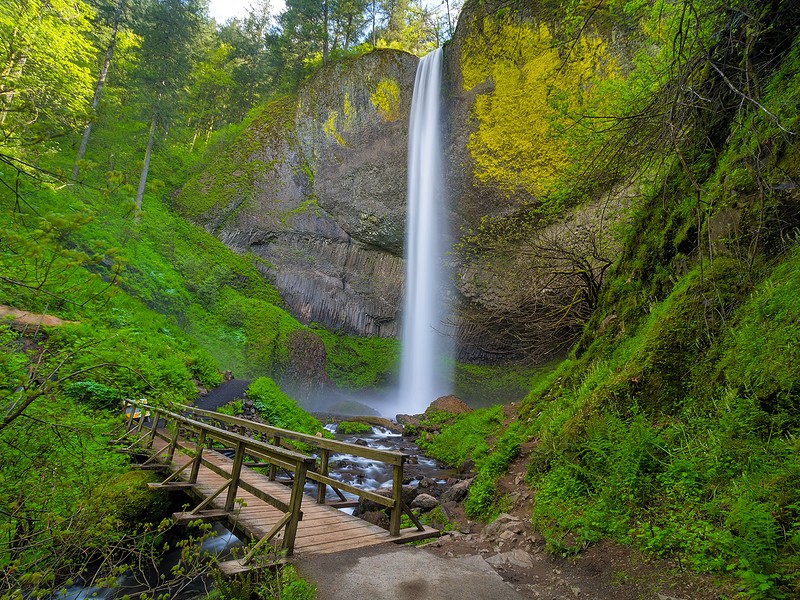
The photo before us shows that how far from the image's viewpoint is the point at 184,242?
24141mm

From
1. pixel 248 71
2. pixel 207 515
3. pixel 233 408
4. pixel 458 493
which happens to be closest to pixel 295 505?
pixel 207 515

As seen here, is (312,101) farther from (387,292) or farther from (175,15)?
(387,292)

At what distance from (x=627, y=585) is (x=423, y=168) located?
24.9m

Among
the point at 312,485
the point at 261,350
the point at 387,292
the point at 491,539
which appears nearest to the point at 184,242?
the point at 261,350

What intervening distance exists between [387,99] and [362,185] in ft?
20.7

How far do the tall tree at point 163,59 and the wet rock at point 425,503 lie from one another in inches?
949

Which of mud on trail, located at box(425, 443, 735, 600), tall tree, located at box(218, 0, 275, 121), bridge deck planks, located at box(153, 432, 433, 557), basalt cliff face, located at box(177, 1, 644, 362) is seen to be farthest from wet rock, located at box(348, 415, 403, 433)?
tall tree, located at box(218, 0, 275, 121)

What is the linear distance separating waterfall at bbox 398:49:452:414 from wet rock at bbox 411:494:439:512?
17.7 meters

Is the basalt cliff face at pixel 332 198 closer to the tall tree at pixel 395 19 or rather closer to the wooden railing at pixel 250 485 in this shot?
the tall tree at pixel 395 19

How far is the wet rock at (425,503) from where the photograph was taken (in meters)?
7.23

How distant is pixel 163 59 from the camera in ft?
78.3

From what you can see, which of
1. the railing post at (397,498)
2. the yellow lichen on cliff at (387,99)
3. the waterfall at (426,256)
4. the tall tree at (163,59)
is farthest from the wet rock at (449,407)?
the tall tree at (163,59)

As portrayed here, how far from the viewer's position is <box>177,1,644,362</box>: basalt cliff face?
23.2 metres

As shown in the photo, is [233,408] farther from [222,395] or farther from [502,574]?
[502,574]
